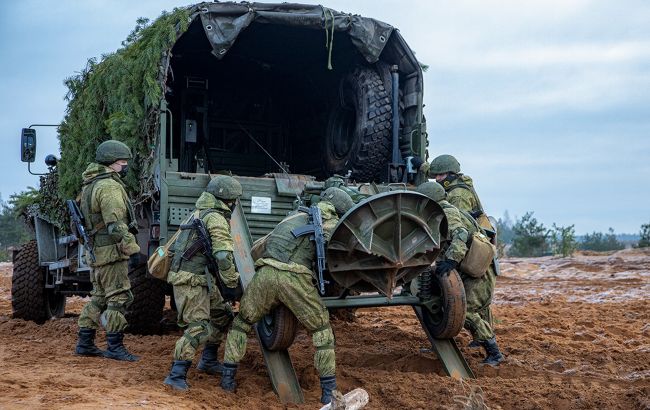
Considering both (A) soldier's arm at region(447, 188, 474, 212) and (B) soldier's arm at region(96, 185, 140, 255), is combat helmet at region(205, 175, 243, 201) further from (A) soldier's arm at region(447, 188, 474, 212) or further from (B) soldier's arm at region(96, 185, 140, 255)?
(A) soldier's arm at region(447, 188, 474, 212)

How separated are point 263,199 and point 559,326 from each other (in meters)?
3.78

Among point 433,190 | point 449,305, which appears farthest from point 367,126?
point 449,305

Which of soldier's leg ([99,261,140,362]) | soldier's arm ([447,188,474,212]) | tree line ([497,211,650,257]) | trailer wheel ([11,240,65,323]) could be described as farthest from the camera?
tree line ([497,211,650,257])

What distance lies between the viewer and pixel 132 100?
25.1ft

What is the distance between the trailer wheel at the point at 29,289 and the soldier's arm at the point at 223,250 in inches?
193

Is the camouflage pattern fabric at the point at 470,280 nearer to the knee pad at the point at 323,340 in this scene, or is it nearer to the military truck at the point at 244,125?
the military truck at the point at 244,125

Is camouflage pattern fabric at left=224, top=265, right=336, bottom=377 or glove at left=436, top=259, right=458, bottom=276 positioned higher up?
glove at left=436, top=259, right=458, bottom=276

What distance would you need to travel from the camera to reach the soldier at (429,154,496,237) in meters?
7.23

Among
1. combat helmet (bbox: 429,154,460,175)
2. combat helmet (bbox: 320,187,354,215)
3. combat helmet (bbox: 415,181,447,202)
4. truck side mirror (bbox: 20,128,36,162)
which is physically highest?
truck side mirror (bbox: 20,128,36,162)

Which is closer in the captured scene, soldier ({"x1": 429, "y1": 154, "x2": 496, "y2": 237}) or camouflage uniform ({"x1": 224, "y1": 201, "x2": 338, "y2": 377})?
camouflage uniform ({"x1": 224, "y1": 201, "x2": 338, "y2": 377})

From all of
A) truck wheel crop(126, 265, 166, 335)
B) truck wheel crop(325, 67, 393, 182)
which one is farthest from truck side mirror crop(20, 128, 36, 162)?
truck wheel crop(325, 67, 393, 182)

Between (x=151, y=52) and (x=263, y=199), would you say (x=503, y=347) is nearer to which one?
(x=263, y=199)

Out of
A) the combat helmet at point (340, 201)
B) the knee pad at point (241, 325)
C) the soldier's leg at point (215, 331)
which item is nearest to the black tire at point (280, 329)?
the knee pad at point (241, 325)

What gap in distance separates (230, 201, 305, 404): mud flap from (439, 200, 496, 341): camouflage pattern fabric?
1573mm
